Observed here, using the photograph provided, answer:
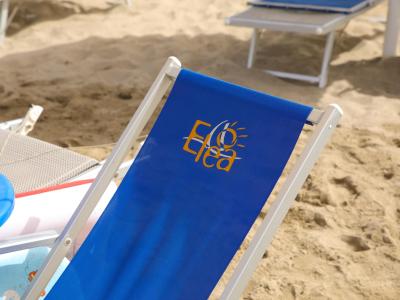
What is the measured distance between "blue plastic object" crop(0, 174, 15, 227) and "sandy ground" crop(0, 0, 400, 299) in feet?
4.06

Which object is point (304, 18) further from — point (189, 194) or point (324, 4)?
point (189, 194)

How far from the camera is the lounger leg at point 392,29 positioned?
5.35m

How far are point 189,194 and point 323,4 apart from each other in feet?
11.5

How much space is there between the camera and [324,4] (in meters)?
5.28

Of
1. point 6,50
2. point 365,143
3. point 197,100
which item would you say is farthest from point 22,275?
point 6,50

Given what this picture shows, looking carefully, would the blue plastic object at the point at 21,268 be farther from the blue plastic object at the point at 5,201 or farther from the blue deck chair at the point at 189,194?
the blue plastic object at the point at 5,201

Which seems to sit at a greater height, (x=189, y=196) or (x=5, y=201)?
(x=189, y=196)

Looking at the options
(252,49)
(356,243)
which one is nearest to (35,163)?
(356,243)

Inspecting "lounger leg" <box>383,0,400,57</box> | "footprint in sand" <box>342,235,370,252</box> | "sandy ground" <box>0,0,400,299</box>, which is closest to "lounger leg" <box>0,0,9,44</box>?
"sandy ground" <box>0,0,400,299</box>

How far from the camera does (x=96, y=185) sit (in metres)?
2.23

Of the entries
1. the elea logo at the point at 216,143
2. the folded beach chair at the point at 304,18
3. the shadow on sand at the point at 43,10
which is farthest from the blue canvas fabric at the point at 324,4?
the elea logo at the point at 216,143

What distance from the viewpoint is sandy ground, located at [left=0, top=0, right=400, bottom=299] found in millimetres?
3127

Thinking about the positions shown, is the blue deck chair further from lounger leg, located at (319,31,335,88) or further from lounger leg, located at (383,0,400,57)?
lounger leg, located at (383,0,400,57)

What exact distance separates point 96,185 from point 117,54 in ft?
12.5
